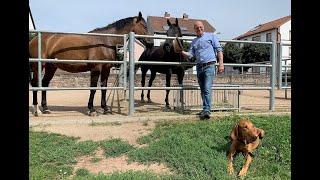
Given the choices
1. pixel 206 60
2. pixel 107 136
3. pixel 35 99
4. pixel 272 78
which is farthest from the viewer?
pixel 272 78

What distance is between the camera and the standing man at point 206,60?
601 centimetres

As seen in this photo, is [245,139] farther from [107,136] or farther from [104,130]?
[104,130]

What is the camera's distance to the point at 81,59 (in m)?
6.88

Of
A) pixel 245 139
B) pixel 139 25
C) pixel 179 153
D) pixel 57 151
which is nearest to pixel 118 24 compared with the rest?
pixel 139 25

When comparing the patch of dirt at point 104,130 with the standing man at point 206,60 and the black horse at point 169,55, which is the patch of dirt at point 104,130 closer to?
the standing man at point 206,60

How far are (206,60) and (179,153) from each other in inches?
96.3

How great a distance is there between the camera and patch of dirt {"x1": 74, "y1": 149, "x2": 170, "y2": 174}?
376 centimetres

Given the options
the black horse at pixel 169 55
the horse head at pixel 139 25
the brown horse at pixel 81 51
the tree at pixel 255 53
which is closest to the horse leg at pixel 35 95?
the brown horse at pixel 81 51

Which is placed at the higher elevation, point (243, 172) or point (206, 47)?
point (206, 47)

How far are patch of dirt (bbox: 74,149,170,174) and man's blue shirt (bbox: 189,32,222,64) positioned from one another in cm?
265

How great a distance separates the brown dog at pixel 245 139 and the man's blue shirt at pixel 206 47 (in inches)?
91.0

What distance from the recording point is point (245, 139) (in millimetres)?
3959
